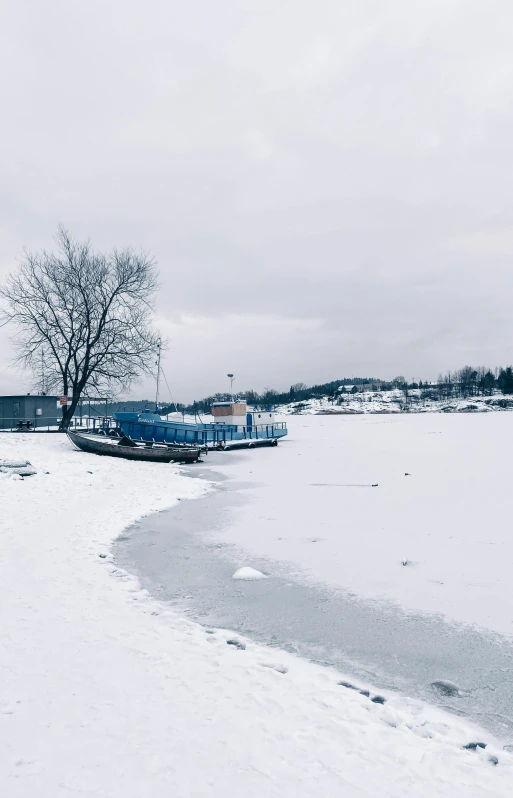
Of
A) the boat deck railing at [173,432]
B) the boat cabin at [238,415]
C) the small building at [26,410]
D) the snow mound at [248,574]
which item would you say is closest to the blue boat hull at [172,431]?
the boat deck railing at [173,432]

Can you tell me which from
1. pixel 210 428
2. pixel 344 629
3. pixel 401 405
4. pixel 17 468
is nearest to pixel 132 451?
pixel 17 468

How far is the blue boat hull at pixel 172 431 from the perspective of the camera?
32.1 m

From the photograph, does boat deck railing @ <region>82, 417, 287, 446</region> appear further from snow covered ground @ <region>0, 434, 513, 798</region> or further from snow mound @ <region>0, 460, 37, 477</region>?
snow covered ground @ <region>0, 434, 513, 798</region>

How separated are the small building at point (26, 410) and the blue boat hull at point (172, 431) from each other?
9771 millimetres

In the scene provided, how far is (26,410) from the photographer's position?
3953 centimetres

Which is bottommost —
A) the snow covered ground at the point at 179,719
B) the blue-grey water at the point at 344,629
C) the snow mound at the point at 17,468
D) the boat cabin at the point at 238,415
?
the blue-grey water at the point at 344,629

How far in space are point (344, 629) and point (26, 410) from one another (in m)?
38.8

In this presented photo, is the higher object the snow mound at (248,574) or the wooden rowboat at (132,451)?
the wooden rowboat at (132,451)

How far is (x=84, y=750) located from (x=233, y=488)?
1318 centimetres

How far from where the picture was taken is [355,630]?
222 inches

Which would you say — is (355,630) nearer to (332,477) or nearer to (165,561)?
(165,561)

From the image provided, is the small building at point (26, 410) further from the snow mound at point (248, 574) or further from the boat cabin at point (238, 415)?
the snow mound at point (248, 574)

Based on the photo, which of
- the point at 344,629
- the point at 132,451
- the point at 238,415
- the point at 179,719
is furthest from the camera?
the point at 238,415

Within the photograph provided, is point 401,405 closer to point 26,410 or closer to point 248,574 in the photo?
point 26,410
